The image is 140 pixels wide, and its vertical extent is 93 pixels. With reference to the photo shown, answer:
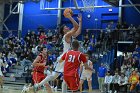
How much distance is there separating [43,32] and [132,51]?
8252 millimetres

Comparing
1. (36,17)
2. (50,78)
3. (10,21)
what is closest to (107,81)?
(50,78)

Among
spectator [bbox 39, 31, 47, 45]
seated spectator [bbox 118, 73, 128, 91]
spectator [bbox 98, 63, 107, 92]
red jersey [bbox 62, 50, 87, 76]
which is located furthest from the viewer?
spectator [bbox 39, 31, 47, 45]

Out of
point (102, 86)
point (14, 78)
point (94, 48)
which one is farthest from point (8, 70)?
point (102, 86)

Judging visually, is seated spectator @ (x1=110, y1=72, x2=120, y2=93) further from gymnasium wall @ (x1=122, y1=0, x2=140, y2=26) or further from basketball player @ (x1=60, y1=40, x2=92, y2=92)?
basketball player @ (x1=60, y1=40, x2=92, y2=92)

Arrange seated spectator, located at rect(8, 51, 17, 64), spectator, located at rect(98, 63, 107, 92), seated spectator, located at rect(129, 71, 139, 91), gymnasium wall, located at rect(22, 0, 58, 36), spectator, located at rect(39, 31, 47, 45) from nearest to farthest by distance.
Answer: seated spectator, located at rect(129, 71, 139, 91) < spectator, located at rect(98, 63, 107, 92) < seated spectator, located at rect(8, 51, 17, 64) < spectator, located at rect(39, 31, 47, 45) < gymnasium wall, located at rect(22, 0, 58, 36)

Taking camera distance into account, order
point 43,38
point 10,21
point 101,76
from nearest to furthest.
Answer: point 101,76
point 43,38
point 10,21

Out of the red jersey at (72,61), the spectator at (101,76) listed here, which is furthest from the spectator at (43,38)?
the red jersey at (72,61)

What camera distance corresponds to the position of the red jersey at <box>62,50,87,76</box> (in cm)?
830

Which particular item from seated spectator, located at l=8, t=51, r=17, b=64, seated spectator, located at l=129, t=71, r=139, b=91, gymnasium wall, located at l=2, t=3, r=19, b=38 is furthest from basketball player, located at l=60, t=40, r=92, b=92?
gymnasium wall, located at l=2, t=3, r=19, b=38

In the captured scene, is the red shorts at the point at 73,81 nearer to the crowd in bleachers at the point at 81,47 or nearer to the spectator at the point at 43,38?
the crowd in bleachers at the point at 81,47

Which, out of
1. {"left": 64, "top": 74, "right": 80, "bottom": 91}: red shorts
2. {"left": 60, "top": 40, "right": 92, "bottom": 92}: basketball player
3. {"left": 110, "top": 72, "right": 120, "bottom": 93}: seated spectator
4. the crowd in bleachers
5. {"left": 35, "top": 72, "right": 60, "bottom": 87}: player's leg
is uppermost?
{"left": 60, "top": 40, "right": 92, "bottom": 92}: basketball player

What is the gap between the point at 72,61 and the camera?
832 centimetres

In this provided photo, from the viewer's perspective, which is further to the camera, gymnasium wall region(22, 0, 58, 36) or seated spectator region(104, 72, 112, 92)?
gymnasium wall region(22, 0, 58, 36)

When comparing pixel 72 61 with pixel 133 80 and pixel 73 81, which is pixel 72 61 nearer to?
pixel 73 81
